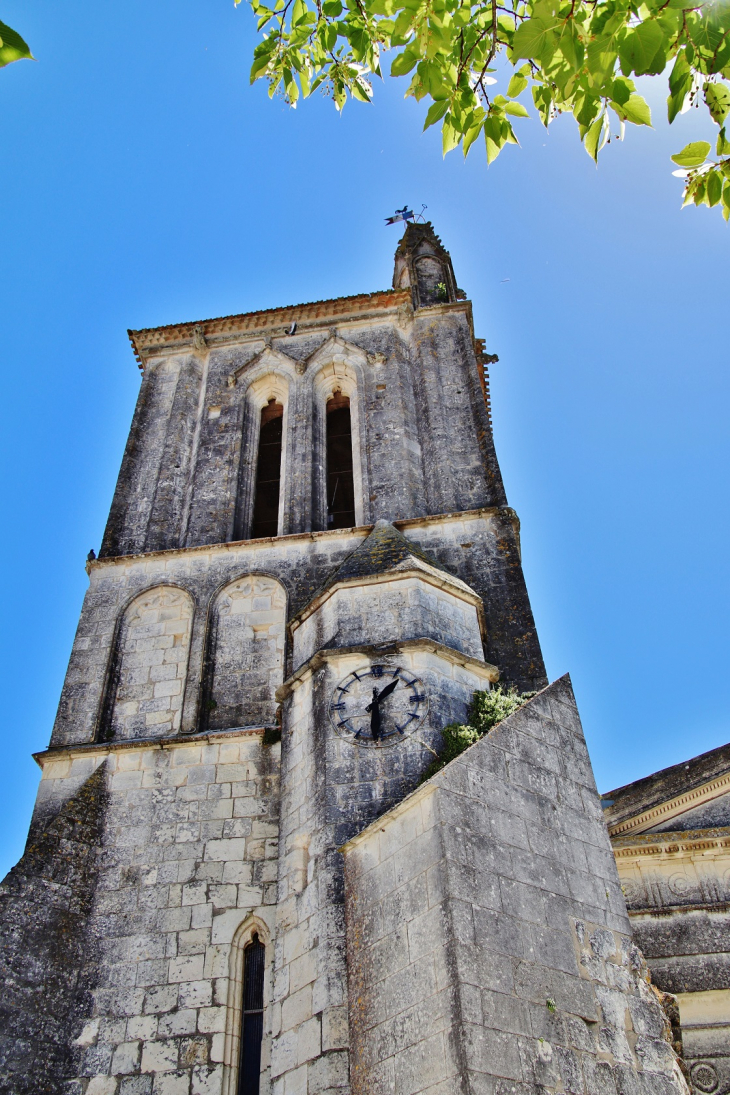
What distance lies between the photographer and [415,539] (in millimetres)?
11594

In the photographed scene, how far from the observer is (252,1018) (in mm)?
7648

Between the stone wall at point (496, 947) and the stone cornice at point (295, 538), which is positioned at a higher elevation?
the stone cornice at point (295, 538)

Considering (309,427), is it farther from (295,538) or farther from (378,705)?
(378,705)

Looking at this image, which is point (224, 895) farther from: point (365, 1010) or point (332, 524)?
point (332, 524)

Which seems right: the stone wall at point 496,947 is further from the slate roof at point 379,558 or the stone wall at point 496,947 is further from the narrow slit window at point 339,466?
the narrow slit window at point 339,466

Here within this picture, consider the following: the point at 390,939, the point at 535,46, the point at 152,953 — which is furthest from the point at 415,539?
the point at 535,46

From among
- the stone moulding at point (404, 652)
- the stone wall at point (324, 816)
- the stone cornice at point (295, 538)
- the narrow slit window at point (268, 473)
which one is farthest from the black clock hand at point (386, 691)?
the narrow slit window at point (268, 473)

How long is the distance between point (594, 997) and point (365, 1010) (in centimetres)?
136

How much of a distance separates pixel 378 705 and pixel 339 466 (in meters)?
7.18

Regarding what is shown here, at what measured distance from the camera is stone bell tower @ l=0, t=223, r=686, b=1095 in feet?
18.6

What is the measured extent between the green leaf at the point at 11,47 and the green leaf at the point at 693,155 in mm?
2633

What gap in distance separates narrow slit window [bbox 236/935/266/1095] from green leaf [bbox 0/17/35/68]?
672 centimetres

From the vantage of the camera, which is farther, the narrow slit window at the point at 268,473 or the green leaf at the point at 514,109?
the narrow slit window at the point at 268,473

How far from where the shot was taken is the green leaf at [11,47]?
3.48m
